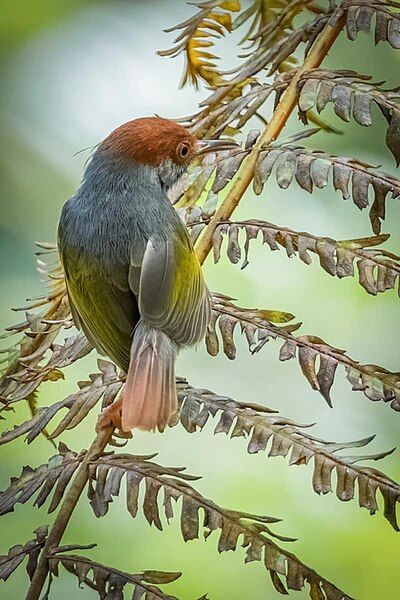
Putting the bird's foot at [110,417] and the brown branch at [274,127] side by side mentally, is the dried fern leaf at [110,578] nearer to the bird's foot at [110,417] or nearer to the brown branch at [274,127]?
the bird's foot at [110,417]

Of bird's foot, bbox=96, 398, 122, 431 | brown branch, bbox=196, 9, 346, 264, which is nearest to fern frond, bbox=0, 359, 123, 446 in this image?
bird's foot, bbox=96, 398, 122, 431

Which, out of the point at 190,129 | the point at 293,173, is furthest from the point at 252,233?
the point at 190,129

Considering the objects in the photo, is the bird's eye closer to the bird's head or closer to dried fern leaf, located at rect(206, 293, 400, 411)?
the bird's head

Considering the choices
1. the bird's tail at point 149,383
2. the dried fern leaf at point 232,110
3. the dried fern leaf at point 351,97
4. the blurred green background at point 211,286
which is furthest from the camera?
the dried fern leaf at point 232,110

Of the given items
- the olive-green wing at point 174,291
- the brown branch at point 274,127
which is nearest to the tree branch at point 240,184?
the brown branch at point 274,127

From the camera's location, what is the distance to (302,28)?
5.68 ft

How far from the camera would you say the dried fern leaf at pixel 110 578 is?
1.48m

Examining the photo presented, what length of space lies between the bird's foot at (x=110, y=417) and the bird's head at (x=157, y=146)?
410 mm

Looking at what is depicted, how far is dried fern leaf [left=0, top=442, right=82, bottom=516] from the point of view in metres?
1.57

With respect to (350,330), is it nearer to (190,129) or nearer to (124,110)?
(190,129)

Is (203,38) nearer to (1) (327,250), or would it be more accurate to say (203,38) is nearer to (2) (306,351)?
(1) (327,250)

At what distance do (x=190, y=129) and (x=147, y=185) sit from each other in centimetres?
24

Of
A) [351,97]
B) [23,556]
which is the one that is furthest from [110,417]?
[351,97]

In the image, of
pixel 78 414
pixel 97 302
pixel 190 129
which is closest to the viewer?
pixel 97 302
